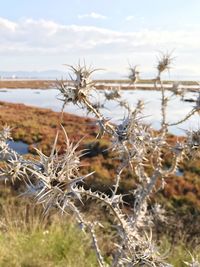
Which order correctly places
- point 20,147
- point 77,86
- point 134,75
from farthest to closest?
point 20,147, point 134,75, point 77,86

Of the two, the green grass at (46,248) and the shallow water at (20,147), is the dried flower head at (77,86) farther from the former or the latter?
the shallow water at (20,147)

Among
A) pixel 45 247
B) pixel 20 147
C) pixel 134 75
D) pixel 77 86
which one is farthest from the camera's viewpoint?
pixel 20 147

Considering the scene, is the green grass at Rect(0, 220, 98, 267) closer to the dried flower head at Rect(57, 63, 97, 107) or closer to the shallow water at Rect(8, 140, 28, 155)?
the dried flower head at Rect(57, 63, 97, 107)

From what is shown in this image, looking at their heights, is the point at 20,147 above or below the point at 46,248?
below

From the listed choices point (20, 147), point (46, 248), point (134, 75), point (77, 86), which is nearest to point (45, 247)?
point (46, 248)

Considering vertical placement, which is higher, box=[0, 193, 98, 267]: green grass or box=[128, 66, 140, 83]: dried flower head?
box=[128, 66, 140, 83]: dried flower head

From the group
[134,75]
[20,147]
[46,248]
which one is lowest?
[20,147]

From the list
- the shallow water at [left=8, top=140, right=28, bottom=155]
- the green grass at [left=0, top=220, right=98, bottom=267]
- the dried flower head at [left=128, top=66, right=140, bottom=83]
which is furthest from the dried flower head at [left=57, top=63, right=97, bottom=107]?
the shallow water at [left=8, top=140, right=28, bottom=155]

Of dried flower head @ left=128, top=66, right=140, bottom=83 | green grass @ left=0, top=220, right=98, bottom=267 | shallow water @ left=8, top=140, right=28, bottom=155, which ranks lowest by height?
shallow water @ left=8, top=140, right=28, bottom=155

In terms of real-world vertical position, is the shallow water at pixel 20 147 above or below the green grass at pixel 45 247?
below

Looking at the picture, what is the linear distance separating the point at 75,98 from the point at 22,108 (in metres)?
41.0

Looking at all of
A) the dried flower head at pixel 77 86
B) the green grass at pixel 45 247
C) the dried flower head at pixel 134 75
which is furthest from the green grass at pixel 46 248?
the dried flower head at pixel 77 86

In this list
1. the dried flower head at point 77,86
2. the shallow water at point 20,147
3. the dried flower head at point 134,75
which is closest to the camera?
the dried flower head at point 77,86

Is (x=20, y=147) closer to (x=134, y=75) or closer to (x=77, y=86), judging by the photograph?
(x=134, y=75)
